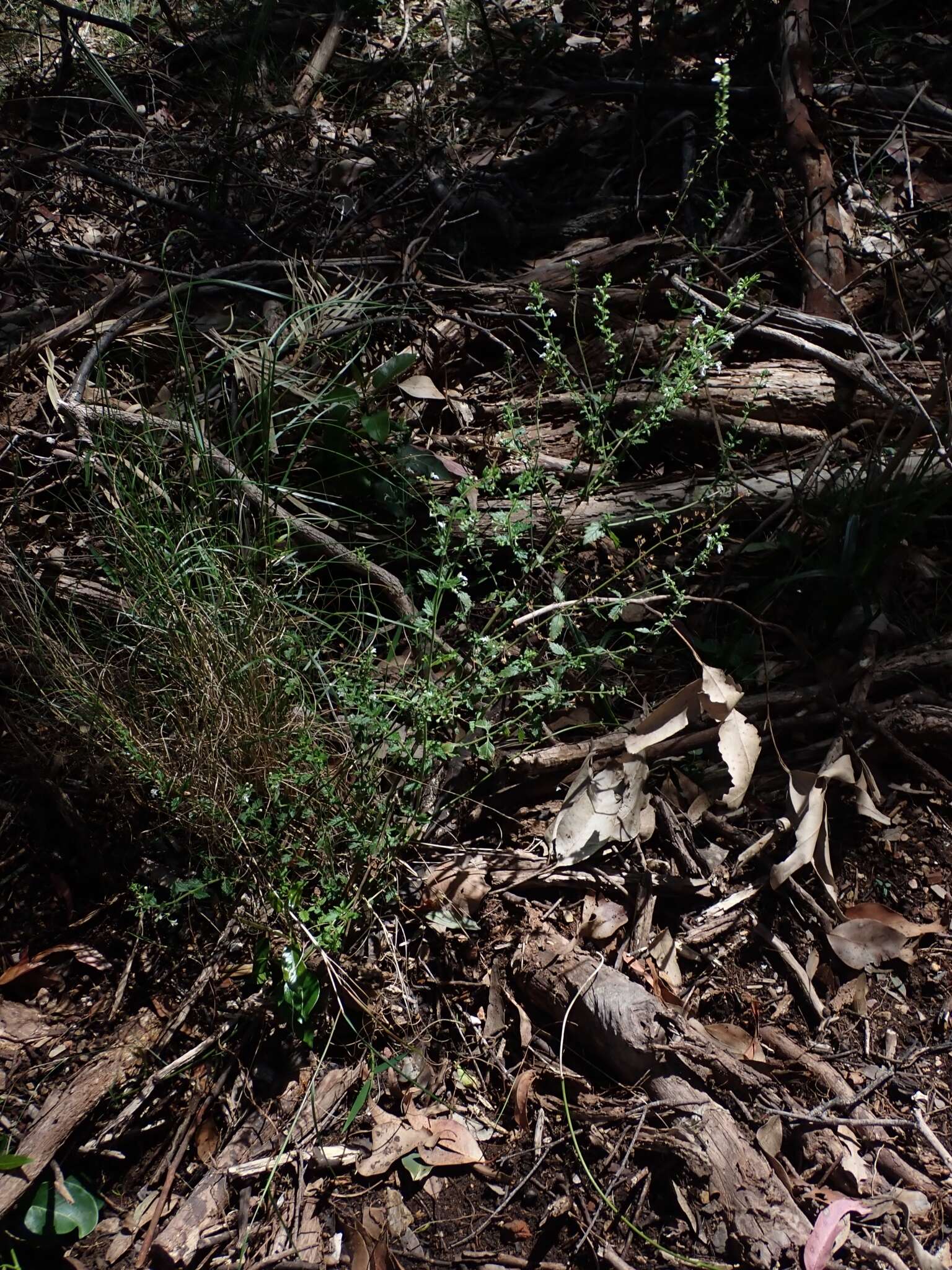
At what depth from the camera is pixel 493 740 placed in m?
2.28

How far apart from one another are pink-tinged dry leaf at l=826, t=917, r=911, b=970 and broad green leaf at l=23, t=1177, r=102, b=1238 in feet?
5.02

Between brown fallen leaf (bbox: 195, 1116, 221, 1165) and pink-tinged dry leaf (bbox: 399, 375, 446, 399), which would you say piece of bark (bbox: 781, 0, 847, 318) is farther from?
brown fallen leaf (bbox: 195, 1116, 221, 1165)

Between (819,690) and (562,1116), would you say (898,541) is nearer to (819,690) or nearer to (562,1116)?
(819,690)

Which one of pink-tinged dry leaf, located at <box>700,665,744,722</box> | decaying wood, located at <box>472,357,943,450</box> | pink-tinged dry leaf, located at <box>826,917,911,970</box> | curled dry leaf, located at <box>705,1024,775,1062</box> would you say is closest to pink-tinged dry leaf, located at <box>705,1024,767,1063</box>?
curled dry leaf, located at <box>705,1024,775,1062</box>

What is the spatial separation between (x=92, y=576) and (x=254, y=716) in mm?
844

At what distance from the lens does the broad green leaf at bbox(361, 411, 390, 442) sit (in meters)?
2.62

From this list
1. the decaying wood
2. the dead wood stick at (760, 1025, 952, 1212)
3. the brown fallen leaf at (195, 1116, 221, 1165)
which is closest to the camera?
the dead wood stick at (760, 1025, 952, 1212)

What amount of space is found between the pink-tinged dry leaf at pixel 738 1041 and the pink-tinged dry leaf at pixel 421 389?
1907 millimetres

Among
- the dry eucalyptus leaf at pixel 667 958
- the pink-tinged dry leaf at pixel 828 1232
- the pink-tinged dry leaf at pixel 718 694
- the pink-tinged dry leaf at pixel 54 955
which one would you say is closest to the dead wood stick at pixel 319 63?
the pink-tinged dry leaf at pixel 718 694

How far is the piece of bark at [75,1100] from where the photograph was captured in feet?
5.75

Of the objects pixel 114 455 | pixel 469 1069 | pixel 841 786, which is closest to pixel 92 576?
pixel 114 455

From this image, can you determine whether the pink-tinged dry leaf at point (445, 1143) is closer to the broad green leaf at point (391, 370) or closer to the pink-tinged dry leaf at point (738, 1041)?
the pink-tinged dry leaf at point (738, 1041)

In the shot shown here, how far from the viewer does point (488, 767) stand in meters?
2.29

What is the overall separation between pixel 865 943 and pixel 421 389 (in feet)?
6.35
